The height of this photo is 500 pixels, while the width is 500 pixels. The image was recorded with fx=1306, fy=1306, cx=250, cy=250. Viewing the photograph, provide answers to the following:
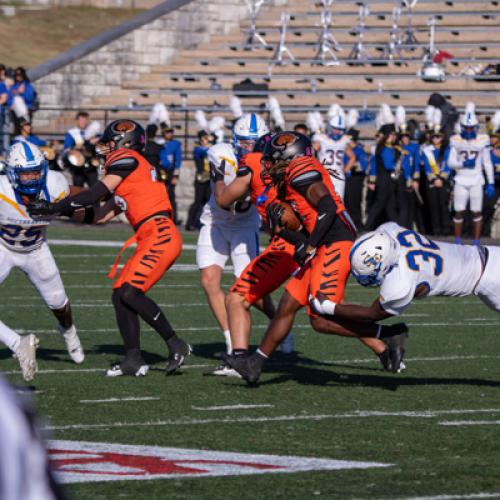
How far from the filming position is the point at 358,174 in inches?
821

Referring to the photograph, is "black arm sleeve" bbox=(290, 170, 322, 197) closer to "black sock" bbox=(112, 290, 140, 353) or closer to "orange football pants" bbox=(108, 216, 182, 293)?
"orange football pants" bbox=(108, 216, 182, 293)

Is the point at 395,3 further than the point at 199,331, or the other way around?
the point at 395,3

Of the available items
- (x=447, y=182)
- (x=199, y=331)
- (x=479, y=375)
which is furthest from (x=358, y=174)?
(x=479, y=375)

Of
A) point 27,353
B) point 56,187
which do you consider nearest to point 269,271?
point 56,187

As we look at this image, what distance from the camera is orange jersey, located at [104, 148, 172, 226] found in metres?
7.58

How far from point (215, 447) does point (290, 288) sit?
191 centimetres

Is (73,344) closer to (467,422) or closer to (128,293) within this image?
(128,293)

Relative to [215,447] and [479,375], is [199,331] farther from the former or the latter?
[215,447]

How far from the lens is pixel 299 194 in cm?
709

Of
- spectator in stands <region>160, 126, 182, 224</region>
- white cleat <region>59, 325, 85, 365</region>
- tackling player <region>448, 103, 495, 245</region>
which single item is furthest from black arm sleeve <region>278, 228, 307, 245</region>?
spectator in stands <region>160, 126, 182, 224</region>

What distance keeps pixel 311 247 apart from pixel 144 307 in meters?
1.19

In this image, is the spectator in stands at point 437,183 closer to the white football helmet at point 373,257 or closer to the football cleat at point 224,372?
the football cleat at point 224,372

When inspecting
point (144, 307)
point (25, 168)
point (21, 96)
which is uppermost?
point (25, 168)

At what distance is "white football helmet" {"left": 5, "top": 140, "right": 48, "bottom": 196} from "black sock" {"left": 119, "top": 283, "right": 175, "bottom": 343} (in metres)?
0.79
